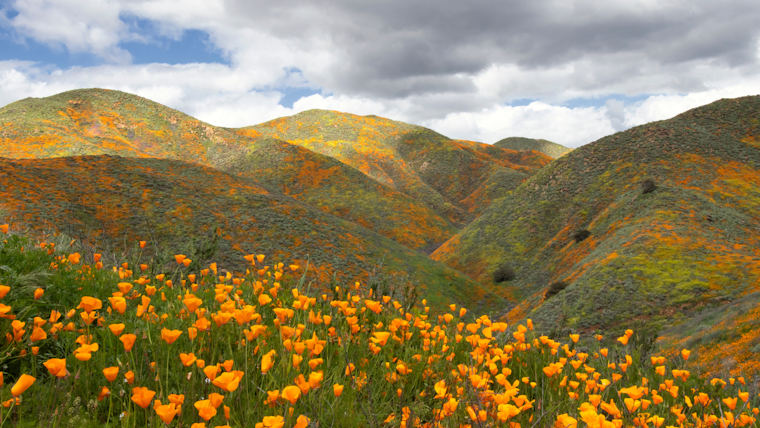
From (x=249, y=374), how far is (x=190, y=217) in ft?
57.1

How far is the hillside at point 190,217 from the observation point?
14.3m

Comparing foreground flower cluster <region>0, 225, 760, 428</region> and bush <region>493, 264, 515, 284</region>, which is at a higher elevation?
foreground flower cluster <region>0, 225, 760, 428</region>

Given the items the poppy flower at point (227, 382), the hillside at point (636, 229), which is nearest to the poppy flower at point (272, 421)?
the poppy flower at point (227, 382)

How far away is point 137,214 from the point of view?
16.2 m

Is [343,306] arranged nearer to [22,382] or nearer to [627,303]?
[22,382]

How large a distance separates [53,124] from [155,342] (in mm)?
54854

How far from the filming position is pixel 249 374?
2.30 metres

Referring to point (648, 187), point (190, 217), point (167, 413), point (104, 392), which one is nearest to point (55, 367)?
point (104, 392)

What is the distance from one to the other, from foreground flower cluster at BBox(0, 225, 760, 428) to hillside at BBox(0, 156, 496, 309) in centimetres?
861

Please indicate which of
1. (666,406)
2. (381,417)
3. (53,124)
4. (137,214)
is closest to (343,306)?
(381,417)

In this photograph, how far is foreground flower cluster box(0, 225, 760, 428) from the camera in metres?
1.78

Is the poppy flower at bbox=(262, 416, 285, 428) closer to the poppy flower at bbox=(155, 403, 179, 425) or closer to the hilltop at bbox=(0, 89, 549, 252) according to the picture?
the poppy flower at bbox=(155, 403, 179, 425)

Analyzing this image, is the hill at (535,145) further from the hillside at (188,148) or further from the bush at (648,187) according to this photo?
the bush at (648,187)

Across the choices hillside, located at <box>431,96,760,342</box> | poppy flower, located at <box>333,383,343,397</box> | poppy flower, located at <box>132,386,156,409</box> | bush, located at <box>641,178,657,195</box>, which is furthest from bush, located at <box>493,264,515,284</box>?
poppy flower, located at <box>132,386,156,409</box>
